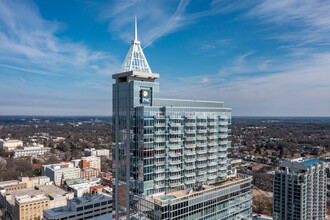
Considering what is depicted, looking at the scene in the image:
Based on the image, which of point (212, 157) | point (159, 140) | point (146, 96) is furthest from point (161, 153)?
point (212, 157)

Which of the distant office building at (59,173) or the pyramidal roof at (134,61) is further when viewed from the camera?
the distant office building at (59,173)

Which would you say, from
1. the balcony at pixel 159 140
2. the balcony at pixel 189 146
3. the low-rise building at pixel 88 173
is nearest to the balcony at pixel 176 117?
the balcony at pixel 159 140

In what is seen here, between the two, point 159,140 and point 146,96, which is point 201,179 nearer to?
point 159,140

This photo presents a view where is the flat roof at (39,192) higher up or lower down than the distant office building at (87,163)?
lower down

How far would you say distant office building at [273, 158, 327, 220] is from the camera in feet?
275

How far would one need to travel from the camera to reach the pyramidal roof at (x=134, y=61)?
60406 millimetres

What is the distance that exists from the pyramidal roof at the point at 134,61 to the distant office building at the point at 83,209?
57682 mm

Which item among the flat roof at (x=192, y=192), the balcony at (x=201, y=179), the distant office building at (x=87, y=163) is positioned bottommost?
the distant office building at (x=87, y=163)

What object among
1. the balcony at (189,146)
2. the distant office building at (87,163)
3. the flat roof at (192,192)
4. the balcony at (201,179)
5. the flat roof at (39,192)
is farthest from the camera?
the distant office building at (87,163)

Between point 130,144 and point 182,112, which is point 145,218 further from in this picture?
point 182,112

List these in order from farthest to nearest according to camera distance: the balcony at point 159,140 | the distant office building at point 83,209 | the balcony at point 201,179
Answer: the distant office building at point 83,209 → the balcony at point 201,179 → the balcony at point 159,140

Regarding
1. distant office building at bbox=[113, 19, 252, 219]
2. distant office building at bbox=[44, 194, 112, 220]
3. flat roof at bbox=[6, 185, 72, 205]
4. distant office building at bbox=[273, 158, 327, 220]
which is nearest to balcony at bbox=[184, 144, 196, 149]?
distant office building at bbox=[113, 19, 252, 219]

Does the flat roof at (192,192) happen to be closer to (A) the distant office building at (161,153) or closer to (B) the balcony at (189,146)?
(A) the distant office building at (161,153)

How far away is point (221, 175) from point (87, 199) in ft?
177
